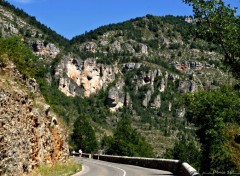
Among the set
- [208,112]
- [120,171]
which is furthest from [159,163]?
[208,112]

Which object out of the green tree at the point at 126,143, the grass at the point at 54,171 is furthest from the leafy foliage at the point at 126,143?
the grass at the point at 54,171

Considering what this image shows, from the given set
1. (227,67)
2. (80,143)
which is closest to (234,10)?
(227,67)

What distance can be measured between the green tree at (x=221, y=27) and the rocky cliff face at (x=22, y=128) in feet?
40.7

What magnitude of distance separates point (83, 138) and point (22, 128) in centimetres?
10075

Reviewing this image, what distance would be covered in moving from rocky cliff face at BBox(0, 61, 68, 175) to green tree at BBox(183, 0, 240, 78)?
1240cm

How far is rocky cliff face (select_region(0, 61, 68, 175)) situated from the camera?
82.0 ft

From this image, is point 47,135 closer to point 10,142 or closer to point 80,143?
point 10,142

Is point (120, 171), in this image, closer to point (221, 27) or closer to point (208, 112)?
point (208, 112)

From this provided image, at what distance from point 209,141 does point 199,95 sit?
5.74 m

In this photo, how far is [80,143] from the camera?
127 m

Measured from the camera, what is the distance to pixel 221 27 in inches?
685

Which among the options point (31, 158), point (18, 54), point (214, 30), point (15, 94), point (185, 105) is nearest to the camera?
point (214, 30)

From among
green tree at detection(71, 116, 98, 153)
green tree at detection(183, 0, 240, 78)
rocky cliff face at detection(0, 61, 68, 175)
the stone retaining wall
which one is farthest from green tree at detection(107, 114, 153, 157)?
green tree at detection(183, 0, 240, 78)

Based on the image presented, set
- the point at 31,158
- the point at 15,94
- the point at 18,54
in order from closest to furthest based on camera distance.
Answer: the point at 15,94
the point at 31,158
the point at 18,54
